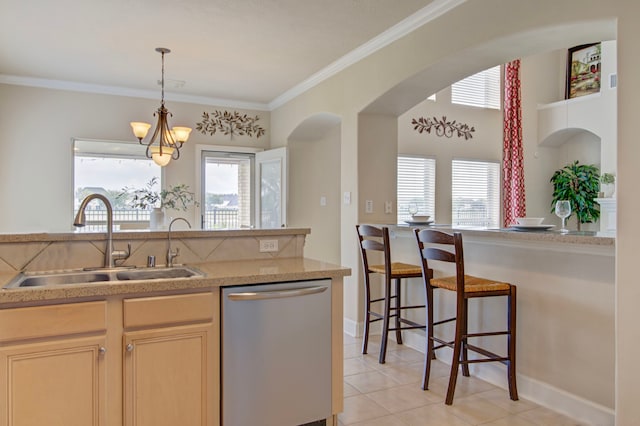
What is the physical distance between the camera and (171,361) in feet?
6.37

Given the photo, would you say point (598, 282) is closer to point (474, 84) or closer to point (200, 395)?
point (200, 395)

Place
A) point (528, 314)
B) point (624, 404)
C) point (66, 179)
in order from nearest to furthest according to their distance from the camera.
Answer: point (624, 404), point (528, 314), point (66, 179)

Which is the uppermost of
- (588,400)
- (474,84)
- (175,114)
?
(474,84)

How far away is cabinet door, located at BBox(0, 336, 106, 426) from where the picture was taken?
1.68 m

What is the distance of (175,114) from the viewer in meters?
5.76

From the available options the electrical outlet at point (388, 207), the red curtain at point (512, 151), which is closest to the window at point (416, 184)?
the red curtain at point (512, 151)

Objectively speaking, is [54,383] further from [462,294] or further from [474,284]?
[474,284]

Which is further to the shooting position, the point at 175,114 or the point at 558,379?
the point at 175,114

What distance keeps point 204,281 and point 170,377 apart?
1.43ft

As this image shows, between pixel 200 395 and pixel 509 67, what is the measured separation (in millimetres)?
6743

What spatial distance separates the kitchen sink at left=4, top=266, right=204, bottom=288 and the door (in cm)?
Answer: 330

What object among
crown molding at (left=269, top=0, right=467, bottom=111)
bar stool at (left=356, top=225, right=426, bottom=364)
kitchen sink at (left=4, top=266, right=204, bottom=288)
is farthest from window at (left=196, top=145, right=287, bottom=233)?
kitchen sink at (left=4, top=266, right=204, bottom=288)

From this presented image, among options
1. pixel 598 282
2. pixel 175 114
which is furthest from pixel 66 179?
pixel 598 282

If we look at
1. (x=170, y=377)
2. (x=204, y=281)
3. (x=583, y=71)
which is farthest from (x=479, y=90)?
(x=170, y=377)
